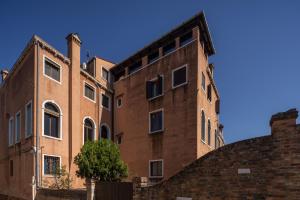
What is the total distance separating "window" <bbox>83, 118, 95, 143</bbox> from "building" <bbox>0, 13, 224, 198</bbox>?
83 millimetres

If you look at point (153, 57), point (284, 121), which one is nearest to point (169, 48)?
point (153, 57)

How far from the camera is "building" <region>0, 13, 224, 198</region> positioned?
53.8ft

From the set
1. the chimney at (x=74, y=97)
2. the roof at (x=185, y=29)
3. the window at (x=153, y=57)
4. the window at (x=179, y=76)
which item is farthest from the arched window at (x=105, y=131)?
the window at (x=179, y=76)

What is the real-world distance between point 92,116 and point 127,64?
223 inches

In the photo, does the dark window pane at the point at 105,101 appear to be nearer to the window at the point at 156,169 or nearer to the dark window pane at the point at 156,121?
the dark window pane at the point at 156,121

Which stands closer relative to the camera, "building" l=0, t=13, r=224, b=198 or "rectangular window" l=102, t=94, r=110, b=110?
"building" l=0, t=13, r=224, b=198

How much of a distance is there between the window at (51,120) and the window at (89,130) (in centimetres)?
319

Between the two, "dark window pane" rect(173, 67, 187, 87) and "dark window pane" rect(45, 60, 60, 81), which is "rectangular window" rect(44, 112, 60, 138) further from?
"dark window pane" rect(173, 67, 187, 87)

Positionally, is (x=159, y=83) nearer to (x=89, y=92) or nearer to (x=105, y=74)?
(x=89, y=92)

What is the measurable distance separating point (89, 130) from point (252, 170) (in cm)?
1624

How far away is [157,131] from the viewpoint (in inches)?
730

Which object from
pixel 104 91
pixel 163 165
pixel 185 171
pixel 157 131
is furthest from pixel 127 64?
pixel 185 171

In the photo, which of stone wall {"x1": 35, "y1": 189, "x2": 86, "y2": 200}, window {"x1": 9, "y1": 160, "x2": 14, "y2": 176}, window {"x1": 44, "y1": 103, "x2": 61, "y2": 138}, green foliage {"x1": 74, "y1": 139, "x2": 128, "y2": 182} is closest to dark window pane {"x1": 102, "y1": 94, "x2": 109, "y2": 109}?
window {"x1": 44, "y1": 103, "x2": 61, "y2": 138}

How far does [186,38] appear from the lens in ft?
60.6
